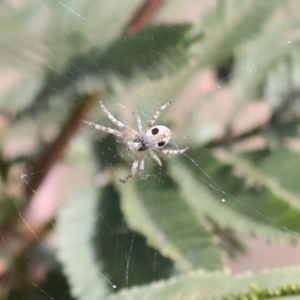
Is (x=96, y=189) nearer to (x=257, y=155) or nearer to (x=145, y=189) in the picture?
(x=145, y=189)

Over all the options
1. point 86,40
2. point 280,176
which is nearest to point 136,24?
point 86,40

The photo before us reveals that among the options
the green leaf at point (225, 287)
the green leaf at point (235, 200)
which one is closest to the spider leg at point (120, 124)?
the green leaf at point (235, 200)

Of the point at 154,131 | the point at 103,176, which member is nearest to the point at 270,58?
the point at 154,131

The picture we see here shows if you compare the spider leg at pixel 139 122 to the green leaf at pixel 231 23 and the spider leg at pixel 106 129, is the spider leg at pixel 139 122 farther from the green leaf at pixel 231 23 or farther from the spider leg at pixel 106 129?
the green leaf at pixel 231 23

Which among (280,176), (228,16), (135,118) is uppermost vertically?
(228,16)

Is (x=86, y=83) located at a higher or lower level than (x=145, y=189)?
higher

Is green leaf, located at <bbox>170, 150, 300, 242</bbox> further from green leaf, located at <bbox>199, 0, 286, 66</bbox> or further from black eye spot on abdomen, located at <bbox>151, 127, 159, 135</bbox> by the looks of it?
green leaf, located at <bbox>199, 0, 286, 66</bbox>

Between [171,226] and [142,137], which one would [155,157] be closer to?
[142,137]
